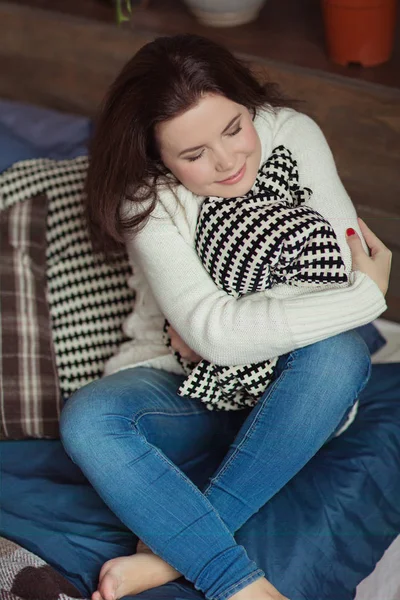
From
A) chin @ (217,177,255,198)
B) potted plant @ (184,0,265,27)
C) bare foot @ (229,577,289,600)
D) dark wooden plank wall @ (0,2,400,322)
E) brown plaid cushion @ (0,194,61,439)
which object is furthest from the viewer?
potted plant @ (184,0,265,27)

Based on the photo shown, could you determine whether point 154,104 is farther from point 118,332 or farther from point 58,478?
point 58,478

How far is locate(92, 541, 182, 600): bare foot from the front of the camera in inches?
51.1

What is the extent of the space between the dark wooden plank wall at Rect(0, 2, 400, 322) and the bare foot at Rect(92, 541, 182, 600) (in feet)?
2.04

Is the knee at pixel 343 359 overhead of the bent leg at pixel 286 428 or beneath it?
overhead

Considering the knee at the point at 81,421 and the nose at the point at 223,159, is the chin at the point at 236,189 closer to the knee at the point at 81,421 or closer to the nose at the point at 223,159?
the nose at the point at 223,159

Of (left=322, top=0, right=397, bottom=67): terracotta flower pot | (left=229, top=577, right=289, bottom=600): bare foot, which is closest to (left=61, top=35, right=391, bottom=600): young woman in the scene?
(left=229, top=577, right=289, bottom=600): bare foot

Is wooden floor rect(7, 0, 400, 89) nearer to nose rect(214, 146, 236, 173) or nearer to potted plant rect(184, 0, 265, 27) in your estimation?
potted plant rect(184, 0, 265, 27)

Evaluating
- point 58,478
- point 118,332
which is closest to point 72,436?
point 58,478

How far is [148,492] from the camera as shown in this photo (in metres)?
1.33

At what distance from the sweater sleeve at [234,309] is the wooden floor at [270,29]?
1.95 ft

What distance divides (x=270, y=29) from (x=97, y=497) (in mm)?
1115

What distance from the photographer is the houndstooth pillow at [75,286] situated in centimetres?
167

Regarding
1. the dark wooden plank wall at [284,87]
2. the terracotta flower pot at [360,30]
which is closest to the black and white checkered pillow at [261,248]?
the dark wooden plank wall at [284,87]

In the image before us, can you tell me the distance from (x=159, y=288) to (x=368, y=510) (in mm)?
502
